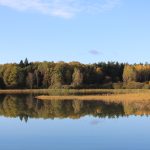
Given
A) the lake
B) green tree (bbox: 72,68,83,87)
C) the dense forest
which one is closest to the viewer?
the lake

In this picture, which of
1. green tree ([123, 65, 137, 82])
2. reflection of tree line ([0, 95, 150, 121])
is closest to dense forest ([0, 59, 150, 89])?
green tree ([123, 65, 137, 82])

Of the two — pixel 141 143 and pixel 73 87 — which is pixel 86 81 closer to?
pixel 73 87

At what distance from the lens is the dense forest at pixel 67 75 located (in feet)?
338

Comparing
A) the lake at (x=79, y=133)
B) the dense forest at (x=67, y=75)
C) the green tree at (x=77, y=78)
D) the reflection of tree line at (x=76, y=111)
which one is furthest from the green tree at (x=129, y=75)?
the lake at (x=79, y=133)

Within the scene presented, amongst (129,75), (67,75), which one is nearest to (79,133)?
(67,75)

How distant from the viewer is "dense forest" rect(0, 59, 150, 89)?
103000 mm

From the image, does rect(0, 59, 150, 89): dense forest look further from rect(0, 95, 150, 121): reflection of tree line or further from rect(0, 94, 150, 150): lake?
rect(0, 94, 150, 150): lake

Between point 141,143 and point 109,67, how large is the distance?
4001 inches

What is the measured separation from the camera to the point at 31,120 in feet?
90.0

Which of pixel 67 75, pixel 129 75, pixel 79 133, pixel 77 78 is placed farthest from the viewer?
pixel 129 75

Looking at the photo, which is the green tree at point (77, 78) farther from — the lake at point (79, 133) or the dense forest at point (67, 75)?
the lake at point (79, 133)

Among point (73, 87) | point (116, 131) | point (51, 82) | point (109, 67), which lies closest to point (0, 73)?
point (51, 82)

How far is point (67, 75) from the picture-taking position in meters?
107

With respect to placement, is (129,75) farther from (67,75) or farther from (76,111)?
(76,111)
